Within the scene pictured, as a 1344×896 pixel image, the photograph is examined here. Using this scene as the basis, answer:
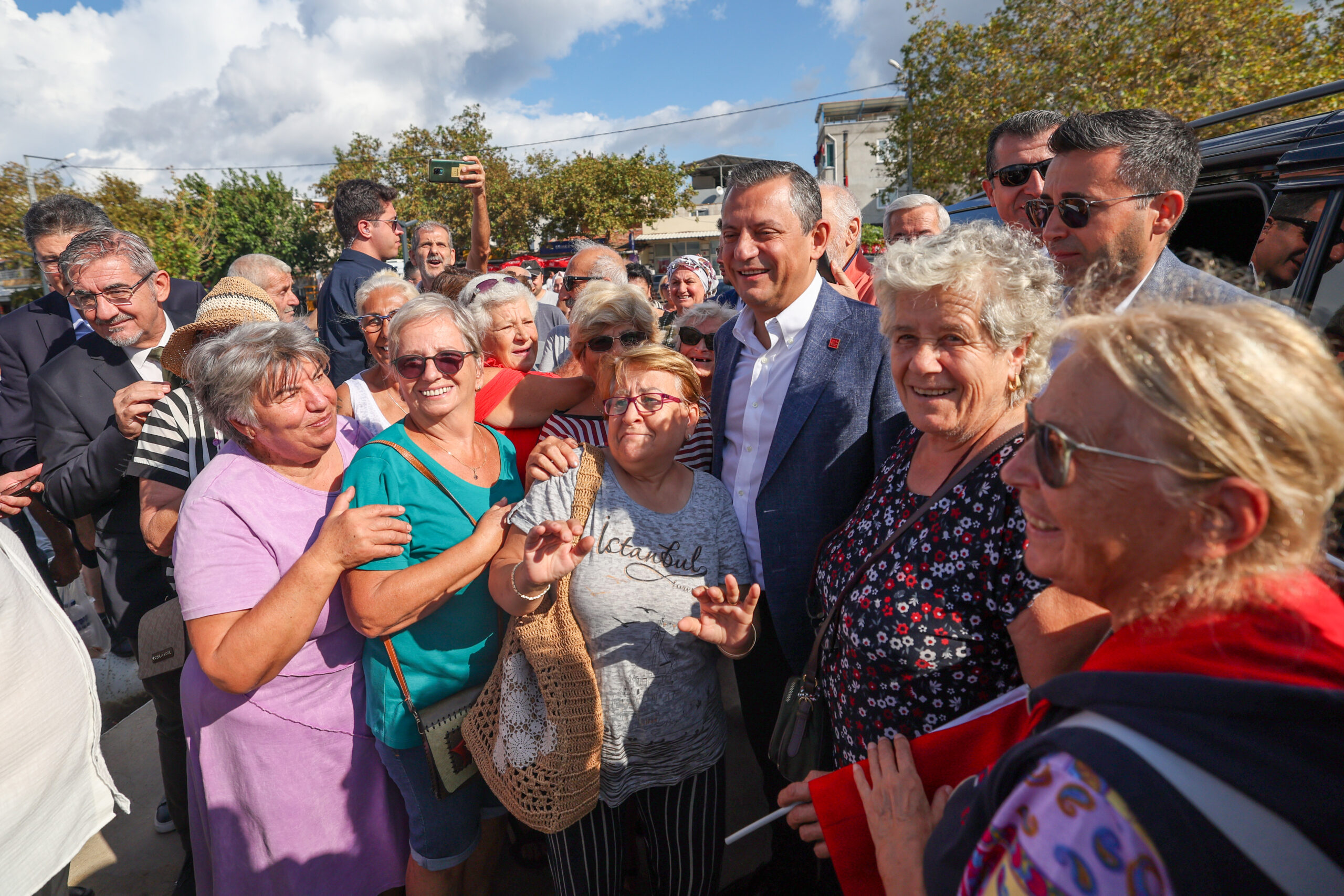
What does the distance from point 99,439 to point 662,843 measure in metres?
2.54

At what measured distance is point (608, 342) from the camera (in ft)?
9.21

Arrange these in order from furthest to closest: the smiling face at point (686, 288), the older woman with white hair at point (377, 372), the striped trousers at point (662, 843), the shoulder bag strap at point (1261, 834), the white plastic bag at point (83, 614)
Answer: the smiling face at point (686, 288)
the white plastic bag at point (83, 614)
the older woman with white hair at point (377, 372)
the striped trousers at point (662, 843)
the shoulder bag strap at point (1261, 834)

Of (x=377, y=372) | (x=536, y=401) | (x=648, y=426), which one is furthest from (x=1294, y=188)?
(x=377, y=372)

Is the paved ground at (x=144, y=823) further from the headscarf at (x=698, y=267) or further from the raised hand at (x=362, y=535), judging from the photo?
the headscarf at (x=698, y=267)

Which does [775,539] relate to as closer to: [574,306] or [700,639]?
[700,639]

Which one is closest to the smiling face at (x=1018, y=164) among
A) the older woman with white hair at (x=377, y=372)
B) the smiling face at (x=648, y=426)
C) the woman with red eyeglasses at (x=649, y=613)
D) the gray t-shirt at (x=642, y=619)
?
the smiling face at (x=648, y=426)

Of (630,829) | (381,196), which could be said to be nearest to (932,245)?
(630,829)

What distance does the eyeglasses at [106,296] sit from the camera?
8.95 ft

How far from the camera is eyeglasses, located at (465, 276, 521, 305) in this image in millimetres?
3617

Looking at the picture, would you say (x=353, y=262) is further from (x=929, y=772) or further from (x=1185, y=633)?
(x=1185, y=633)

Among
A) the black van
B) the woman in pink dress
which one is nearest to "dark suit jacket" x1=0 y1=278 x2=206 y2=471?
the woman in pink dress

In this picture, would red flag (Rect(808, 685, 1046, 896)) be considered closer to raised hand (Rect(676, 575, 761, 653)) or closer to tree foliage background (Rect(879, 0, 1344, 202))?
raised hand (Rect(676, 575, 761, 653))

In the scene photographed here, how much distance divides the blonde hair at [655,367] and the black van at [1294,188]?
1697 mm

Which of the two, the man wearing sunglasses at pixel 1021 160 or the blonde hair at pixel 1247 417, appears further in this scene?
the man wearing sunglasses at pixel 1021 160
